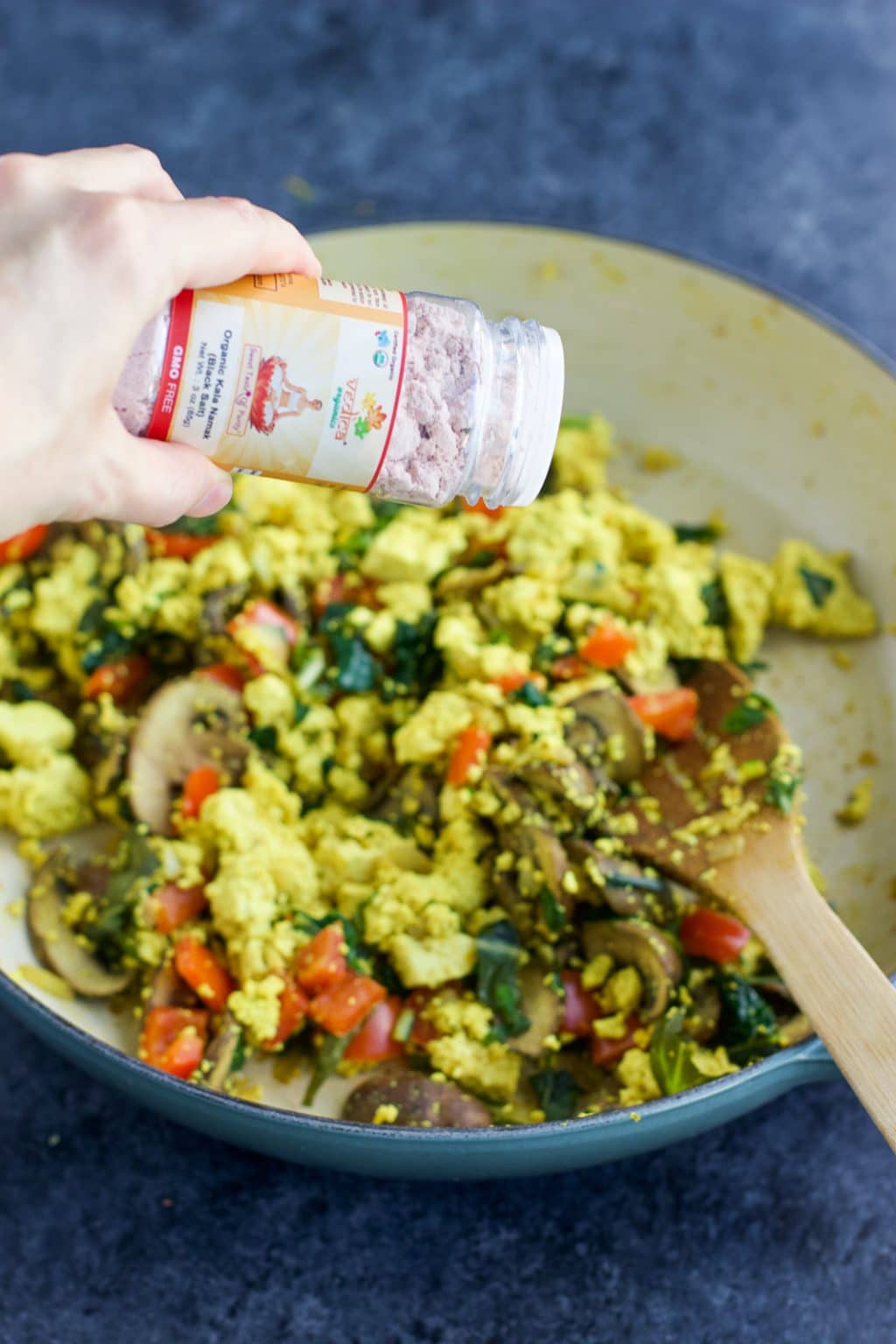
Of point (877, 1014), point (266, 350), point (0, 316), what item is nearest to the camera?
point (0, 316)

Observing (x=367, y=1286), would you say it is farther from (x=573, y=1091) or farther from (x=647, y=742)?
(x=647, y=742)

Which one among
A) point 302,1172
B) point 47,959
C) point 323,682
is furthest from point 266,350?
point 302,1172

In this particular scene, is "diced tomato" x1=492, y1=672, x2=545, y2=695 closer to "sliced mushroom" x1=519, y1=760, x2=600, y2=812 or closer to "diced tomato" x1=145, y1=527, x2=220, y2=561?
"sliced mushroom" x1=519, y1=760, x2=600, y2=812

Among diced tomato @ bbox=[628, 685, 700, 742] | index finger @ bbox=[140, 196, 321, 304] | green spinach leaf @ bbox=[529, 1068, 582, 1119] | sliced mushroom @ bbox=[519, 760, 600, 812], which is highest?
index finger @ bbox=[140, 196, 321, 304]

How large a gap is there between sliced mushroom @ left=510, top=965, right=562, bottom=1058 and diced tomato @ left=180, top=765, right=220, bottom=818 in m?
0.47

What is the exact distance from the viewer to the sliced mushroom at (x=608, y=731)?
1646mm

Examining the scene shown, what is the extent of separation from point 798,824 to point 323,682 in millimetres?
655

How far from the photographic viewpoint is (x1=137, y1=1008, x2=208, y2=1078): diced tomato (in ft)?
4.79

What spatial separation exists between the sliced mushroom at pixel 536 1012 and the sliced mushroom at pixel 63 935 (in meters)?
0.48

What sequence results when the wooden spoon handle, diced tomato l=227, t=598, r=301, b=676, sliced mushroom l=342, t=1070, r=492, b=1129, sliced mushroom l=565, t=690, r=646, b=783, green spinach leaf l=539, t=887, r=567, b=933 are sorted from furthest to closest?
Result: diced tomato l=227, t=598, r=301, b=676 → sliced mushroom l=565, t=690, r=646, b=783 → green spinach leaf l=539, t=887, r=567, b=933 → sliced mushroom l=342, t=1070, r=492, b=1129 → the wooden spoon handle

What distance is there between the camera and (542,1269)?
1.53 meters

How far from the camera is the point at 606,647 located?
1.74m

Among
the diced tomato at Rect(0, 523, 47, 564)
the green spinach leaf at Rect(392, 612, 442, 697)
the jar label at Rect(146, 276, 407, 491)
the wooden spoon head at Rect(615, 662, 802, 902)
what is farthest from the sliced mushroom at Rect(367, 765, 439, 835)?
the diced tomato at Rect(0, 523, 47, 564)

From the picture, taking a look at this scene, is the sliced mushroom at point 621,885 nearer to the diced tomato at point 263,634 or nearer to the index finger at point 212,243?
the diced tomato at point 263,634
